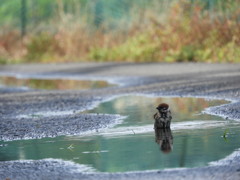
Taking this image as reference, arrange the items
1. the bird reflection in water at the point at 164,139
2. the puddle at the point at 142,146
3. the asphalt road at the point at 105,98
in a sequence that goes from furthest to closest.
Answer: the bird reflection in water at the point at 164,139
the puddle at the point at 142,146
the asphalt road at the point at 105,98

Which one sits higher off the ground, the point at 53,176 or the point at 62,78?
the point at 53,176

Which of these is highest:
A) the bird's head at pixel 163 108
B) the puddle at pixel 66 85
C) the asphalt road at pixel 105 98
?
the bird's head at pixel 163 108

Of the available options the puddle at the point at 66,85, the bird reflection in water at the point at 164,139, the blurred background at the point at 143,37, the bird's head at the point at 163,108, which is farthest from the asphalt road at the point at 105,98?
the blurred background at the point at 143,37

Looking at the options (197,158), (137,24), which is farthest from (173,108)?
(137,24)

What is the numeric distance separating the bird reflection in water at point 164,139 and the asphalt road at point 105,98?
932 mm

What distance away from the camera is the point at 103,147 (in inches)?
319

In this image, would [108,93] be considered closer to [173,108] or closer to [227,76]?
[227,76]

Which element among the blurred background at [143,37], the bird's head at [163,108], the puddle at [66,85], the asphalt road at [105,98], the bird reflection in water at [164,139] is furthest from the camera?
the blurred background at [143,37]

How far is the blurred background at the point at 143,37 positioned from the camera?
2388cm

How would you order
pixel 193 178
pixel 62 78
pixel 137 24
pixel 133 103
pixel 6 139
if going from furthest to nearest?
pixel 137 24, pixel 62 78, pixel 133 103, pixel 6 139, pixel 193 178

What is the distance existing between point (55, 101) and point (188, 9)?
532 inches

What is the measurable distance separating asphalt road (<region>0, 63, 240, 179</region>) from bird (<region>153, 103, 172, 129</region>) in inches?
43.9

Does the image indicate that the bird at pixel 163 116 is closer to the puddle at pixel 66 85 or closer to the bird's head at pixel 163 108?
the bird's head at pixel 163 108

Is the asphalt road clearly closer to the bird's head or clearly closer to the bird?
the bird
